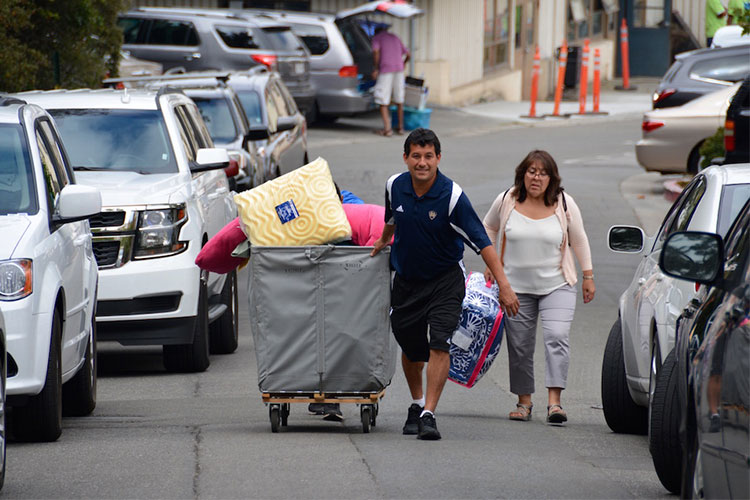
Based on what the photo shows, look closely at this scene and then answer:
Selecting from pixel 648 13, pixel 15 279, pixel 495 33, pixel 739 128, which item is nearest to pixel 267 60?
pixel 739 128

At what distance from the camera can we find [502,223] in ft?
28.4

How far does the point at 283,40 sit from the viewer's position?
983 inches

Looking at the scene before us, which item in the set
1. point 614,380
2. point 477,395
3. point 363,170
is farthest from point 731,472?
point 363,170

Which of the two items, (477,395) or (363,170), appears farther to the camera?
(363,170)

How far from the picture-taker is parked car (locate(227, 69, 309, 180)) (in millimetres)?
16734

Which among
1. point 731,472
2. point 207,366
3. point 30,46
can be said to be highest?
point 30,46

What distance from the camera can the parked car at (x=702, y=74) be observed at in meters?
19.7

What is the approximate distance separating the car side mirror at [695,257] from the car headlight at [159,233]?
5525mm

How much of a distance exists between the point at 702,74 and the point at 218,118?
306 inches

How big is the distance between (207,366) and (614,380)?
3585mm

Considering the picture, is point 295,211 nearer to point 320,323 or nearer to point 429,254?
point 320,323

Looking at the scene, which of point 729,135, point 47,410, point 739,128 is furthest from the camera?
point 729,135

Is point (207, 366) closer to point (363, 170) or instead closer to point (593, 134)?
point (363, 170)

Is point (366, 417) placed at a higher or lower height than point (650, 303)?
lower
